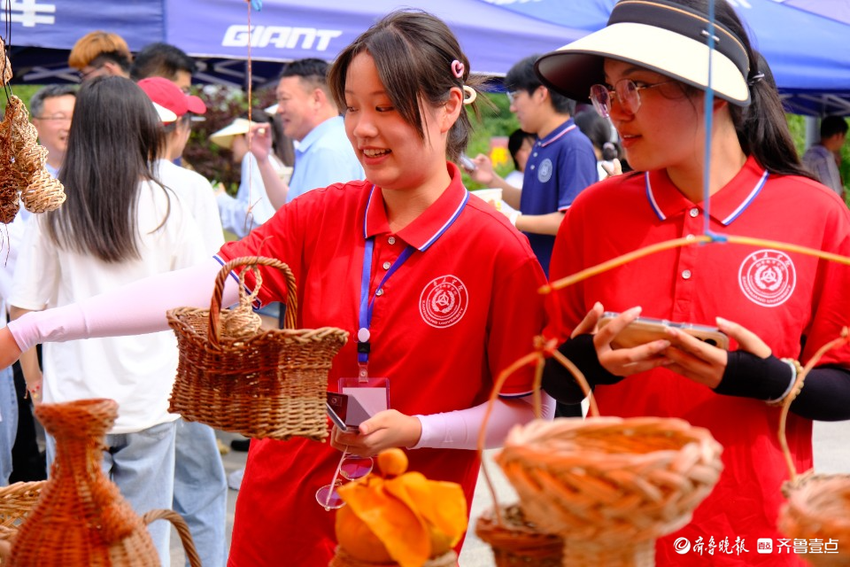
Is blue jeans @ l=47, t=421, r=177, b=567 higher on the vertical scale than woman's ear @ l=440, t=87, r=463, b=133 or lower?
lower

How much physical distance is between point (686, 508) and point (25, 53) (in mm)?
7521

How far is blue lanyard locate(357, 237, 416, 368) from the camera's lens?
78.1 inches

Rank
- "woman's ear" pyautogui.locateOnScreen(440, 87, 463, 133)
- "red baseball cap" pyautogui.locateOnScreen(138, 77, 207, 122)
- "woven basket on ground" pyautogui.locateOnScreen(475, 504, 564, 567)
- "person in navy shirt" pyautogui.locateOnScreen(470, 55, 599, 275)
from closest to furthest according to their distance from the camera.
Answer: "woven basket on ground" pyautogui.locateOnScreen(475, 504, 564, 567)
"woman's ear" pyautogui.locateOnScreen(440, 87, 463, 133)
"red baseball cap" pyautogui.locateOnScreen(138, 77, 207, 122)
"person in navy shirt" pyautogui.locateOnScreen(470, 55, 599, 275)

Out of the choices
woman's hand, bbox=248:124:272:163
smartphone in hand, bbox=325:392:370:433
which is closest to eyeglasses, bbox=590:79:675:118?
smartphone in hand, bbox=325:392:370:433

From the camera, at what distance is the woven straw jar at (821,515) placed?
116 cm

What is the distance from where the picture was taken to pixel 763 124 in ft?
6.13

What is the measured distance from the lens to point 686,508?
115 centimetres

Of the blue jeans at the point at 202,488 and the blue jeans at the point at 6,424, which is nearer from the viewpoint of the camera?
the blue jeans at the point at 202,488

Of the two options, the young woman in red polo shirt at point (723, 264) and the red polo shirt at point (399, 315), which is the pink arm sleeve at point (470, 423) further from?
the young woman in red polo shirt at point (723, 264)

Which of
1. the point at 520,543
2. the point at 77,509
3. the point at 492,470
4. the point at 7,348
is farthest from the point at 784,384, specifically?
the point at 492,470

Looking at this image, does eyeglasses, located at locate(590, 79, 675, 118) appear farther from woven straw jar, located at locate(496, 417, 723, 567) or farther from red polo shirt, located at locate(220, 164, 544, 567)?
woven straw jar, located at locate(496, 417, 723, 567)

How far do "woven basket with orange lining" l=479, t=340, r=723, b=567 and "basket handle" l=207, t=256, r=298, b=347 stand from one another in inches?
28.9

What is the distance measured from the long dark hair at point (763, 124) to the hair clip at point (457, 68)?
1.68 ft
